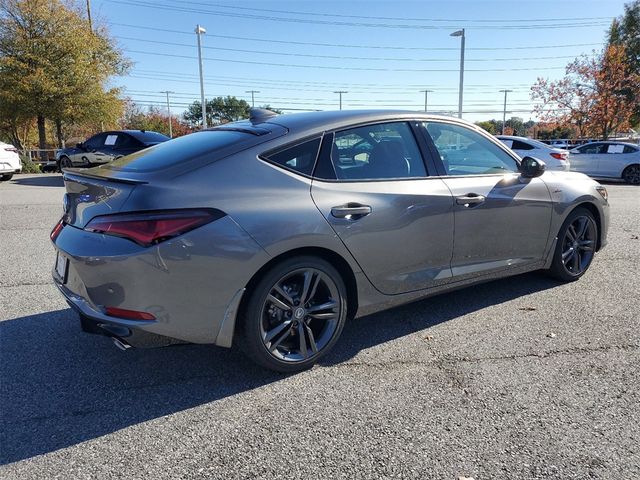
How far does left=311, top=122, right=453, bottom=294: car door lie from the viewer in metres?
3.14

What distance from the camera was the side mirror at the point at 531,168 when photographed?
419 centimetres

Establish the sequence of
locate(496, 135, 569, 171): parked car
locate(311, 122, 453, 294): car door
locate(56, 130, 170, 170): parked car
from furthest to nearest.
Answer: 1. locate(56, 130, 170, 170): parked car
2. locate(496, 135, 569, 171): parked car
3. locate(311, 122, 453, 294): car door

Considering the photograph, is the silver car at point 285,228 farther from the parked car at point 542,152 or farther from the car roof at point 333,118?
the parked car at point 542,152

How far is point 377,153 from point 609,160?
1595 cm

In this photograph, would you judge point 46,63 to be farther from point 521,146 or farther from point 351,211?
point 351,211

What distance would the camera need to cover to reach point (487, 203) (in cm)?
387

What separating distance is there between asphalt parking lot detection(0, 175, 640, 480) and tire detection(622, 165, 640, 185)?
46.4ft

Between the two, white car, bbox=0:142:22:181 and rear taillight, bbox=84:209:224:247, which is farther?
white car, bbox=0:142:22:181

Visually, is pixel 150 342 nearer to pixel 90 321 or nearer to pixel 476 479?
pixel 90 321

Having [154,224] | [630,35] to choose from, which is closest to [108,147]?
[154,224]

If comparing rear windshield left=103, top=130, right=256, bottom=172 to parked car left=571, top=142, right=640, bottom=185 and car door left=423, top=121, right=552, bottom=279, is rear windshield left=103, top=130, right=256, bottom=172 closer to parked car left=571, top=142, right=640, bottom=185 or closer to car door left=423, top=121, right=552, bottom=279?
car door left=423, top=121, right=552, bottom=279

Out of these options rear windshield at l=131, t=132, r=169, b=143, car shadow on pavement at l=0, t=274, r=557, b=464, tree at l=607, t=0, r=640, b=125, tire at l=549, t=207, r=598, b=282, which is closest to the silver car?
car shadow on pavement at l=0, t=274, r=557, b=464

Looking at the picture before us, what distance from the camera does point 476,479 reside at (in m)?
2.19

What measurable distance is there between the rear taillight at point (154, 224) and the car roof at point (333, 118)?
939mm
